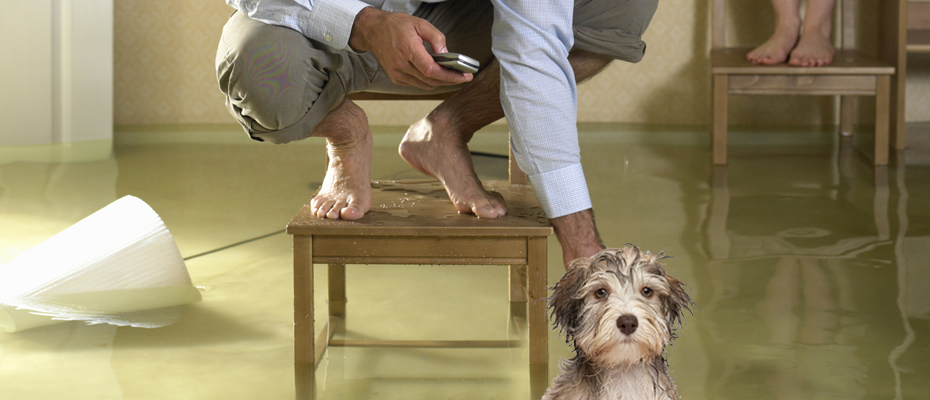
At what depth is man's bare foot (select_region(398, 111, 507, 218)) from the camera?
3.77 ft

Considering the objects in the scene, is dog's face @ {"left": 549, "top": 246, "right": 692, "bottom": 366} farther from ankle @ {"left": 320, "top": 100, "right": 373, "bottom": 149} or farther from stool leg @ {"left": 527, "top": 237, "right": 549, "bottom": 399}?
ankle @ {"left": 320, "top": 100, "right": 373, "bottom": 149}

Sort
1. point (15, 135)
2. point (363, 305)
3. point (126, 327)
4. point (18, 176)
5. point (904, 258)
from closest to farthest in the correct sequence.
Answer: point (126, 327), point (363, 305), point (904, 258), point (18, 176), point (15, 135)

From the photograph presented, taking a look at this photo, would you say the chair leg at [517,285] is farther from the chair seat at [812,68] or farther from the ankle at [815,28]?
the ankle at [815,28]

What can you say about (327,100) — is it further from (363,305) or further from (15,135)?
(15,135)

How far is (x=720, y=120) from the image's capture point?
2625 mm

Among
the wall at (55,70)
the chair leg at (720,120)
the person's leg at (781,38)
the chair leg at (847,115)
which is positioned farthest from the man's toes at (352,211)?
the chair leg at (847,115)

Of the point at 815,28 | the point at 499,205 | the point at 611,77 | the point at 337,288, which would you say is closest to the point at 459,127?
the point at 499,205

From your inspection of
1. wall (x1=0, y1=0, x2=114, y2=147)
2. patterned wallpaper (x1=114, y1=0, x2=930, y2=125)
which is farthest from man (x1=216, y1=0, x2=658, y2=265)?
patterned wallpaper (x1=114, y1=0, x2=930, y2=125)

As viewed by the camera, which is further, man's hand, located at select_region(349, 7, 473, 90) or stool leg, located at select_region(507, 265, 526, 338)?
stool leg, located at select_region(507, 265, 526, 338)

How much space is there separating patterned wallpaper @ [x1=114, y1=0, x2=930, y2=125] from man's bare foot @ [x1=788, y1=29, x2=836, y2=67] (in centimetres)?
53

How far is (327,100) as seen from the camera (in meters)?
1.12

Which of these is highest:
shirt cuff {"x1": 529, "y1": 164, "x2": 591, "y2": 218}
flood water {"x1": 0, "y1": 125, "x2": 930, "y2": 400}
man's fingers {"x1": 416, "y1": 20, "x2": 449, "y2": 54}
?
man's fingers {"x1": 416, "y1": 20, "x2": 449, "y2": 54}

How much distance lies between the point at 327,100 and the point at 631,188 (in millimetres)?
1326

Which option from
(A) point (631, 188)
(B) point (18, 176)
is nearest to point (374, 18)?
(A) point (631, 188)
